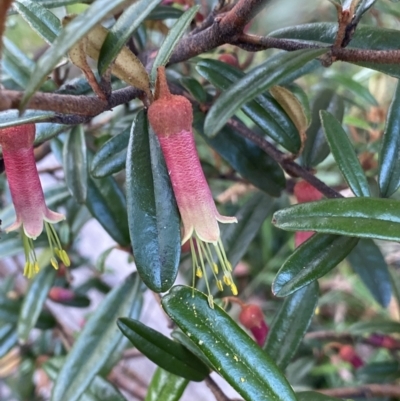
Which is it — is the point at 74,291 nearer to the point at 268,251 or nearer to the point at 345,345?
the point at 345,345

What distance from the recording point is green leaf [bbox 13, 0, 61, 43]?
45 centimetres

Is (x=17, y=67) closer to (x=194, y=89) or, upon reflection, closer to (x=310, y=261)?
(x=194, y=89)

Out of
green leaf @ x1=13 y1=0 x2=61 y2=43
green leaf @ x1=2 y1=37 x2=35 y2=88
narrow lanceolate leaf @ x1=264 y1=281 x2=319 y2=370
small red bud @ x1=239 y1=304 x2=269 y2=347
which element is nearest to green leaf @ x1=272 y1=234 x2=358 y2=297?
narrow lanceolate leaf @ x1=264 y1=281 x2=319 y2=370

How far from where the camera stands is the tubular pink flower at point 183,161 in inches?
16.5

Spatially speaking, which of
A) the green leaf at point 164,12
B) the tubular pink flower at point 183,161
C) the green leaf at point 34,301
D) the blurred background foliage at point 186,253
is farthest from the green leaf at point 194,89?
the green leaf at point 34,301

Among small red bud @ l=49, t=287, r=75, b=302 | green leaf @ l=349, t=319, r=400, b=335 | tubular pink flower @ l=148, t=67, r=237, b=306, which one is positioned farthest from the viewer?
small red bud @ l=49, t=287, r=75, b=302

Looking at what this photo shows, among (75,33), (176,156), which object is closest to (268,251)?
(176,156)

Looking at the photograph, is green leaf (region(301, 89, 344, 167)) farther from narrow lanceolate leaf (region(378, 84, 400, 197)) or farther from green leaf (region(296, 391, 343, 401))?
green leaf (region(296, 391, 343, 401))

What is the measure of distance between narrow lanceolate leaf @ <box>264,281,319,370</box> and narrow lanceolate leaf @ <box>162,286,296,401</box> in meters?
0.14

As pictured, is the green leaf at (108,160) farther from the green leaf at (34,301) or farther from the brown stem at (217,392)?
the green leaf at (34,301)

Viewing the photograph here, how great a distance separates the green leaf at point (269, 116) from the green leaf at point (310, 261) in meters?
0.17

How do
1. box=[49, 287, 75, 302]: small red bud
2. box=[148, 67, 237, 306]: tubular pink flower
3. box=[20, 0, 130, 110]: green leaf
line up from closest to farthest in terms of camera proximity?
box=[20, 0, 130, 110]: green leaf < box=[148, 67, 237, 306]: tubular pink flower < box=[49, 287, 75, 302]: small red bud

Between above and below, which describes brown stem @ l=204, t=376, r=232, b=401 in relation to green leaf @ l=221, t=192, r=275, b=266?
below

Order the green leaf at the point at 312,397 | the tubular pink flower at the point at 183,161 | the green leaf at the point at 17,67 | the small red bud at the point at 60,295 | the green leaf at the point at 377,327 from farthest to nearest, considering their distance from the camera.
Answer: the small red bud at the point at 60,295 < the green leaf at the point at 377,327 < the green leaf at the point at 17,67 < the green leaf at the point at 312,397 < the tubular pink flower at the point at 183,161
